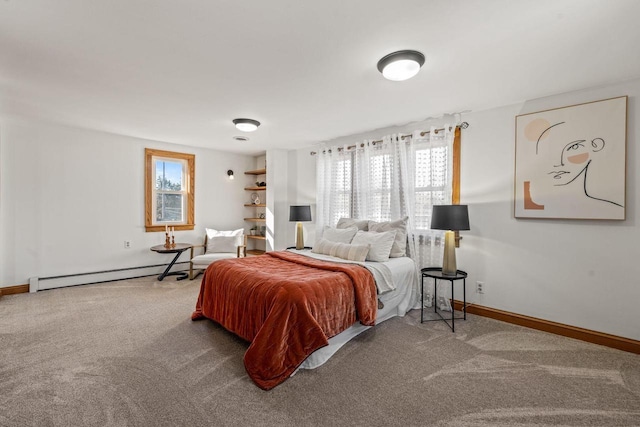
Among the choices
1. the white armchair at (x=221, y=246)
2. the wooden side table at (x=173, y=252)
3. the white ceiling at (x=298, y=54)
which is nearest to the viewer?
the white ceiling at (x=298, y=54)

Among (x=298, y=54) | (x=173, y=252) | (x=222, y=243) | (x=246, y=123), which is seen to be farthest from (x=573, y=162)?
(x=173, y=252)

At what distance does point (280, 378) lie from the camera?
2070mm

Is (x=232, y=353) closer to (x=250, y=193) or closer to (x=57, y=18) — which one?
(x=57, y=18)

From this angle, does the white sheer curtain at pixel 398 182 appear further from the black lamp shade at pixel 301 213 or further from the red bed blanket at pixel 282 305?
the red bed blanket at pixel 282 305

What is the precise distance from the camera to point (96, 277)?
4582 mm

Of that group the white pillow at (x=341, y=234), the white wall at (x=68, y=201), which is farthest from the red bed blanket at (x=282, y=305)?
the white wall at (x=68, y=201)

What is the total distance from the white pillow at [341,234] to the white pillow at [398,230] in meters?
0.28

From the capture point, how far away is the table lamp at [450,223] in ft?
9.95

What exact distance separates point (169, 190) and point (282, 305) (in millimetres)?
4123

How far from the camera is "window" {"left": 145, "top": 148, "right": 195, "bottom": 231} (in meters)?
5.06

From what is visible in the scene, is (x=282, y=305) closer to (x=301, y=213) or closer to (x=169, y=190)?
(x=301, y=213)

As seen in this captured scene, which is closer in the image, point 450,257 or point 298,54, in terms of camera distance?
point 298,54

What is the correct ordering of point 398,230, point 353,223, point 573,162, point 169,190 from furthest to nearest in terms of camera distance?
point 169,190, point 353,223, point 398,230, point 573,162

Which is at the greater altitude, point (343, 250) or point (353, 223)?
point (353, 223)
